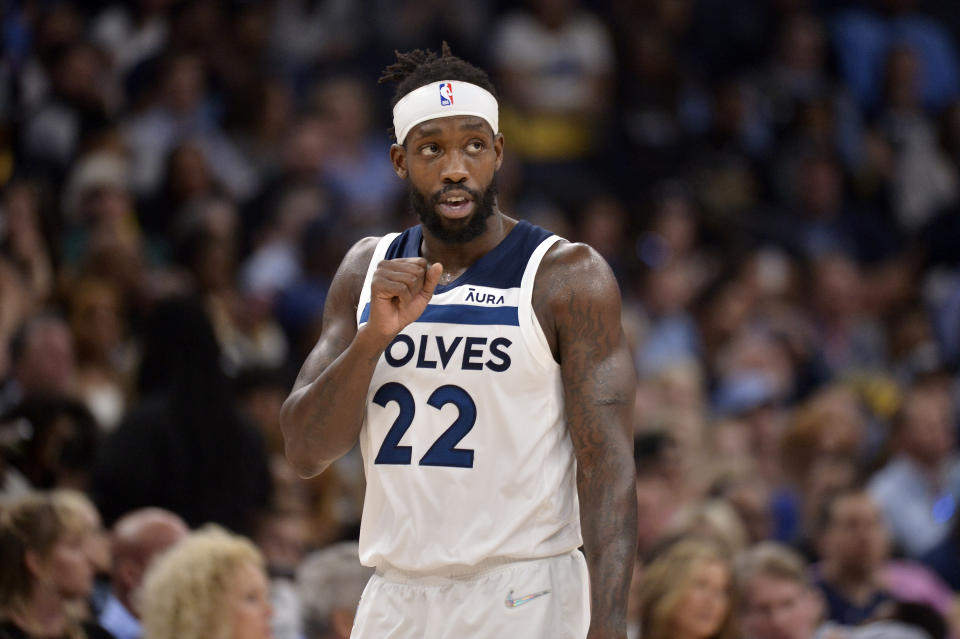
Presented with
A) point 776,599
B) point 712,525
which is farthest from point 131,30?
point 776,599

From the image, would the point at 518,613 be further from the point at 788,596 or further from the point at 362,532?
the point at 788,596

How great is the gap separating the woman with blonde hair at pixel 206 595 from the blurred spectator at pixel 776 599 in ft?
7.66

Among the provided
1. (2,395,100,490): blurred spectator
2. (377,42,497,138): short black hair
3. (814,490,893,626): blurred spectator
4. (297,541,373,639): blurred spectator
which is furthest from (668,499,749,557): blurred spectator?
(377,42,497,138): short black hair

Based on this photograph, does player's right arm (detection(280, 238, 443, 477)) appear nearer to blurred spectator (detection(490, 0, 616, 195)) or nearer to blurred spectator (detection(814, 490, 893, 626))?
blurred spectator (detection(814, 490, 893, 626))

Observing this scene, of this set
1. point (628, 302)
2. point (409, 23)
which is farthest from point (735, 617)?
point (409, 23)

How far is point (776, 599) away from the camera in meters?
7.29

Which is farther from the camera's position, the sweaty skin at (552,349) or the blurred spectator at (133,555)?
the blurred spectator at (133,555)

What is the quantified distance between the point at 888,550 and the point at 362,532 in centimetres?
502

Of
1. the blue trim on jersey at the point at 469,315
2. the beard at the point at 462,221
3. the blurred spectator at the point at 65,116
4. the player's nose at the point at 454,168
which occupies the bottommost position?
the blue trim on jersey at the point at 469,315

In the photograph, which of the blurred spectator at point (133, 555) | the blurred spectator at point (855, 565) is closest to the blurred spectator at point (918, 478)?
the blurred spectator at point (855, 565)

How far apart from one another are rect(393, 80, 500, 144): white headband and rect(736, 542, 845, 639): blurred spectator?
3398 millimetres

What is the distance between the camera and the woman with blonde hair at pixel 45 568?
6102 millimetres

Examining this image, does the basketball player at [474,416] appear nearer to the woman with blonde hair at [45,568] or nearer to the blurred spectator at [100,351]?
the woman with blonde hair at [45,568]

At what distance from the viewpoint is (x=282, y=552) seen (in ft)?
26.4
